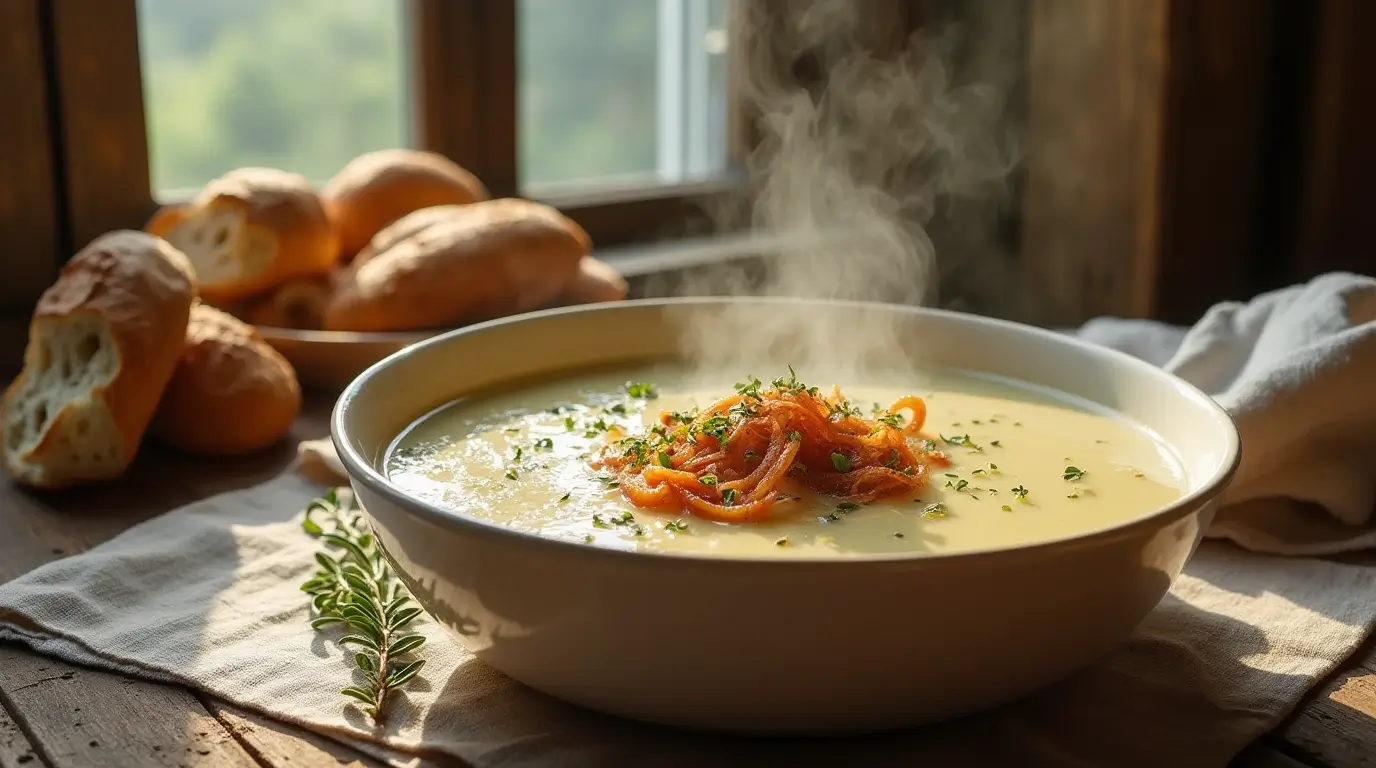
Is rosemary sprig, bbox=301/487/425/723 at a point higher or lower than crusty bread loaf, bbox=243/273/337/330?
lower

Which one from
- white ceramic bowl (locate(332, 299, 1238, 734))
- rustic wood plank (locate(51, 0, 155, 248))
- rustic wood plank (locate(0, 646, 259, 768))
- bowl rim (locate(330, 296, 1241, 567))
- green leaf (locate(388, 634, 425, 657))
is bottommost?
rustic wood plank (locate(0, 646, 259, 768))

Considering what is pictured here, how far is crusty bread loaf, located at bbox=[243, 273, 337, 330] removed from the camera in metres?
1.88

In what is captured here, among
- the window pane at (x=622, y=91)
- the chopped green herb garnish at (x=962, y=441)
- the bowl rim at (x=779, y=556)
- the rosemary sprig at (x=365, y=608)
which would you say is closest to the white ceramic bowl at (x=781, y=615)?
the bowl rim at (x=779, y=556)

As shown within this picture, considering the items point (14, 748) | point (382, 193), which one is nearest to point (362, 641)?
point (14, 748)

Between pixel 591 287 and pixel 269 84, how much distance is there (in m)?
0.83

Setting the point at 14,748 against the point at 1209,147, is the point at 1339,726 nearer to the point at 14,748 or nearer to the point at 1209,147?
the point at 14,748

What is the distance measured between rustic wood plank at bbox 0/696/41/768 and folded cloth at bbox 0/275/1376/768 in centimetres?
10

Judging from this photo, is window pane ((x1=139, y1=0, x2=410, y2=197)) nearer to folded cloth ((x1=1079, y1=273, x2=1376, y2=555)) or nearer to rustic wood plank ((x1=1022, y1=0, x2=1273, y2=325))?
rustic wood plank ((x1=1022, y1=0, x2=1273, y2=325))

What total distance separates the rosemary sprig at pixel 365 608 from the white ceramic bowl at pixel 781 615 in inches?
4.0

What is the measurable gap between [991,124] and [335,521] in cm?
250

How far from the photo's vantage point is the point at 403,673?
96 centimetres

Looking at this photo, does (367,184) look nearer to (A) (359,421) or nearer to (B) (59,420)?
(B) (59,420)

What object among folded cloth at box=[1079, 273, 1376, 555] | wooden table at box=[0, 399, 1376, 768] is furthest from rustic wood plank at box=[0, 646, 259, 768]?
folded cloth at box=[1079, 273, 1376, 555]

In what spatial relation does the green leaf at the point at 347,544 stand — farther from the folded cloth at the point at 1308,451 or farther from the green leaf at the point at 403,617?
the folded cloth at the point at 1308,451
